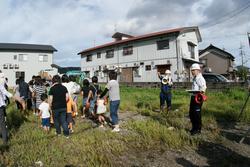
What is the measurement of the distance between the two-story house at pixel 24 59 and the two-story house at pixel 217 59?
2376 centimetres

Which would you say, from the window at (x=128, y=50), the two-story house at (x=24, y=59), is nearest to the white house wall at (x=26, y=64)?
the two-story house at (x=24, y=59)

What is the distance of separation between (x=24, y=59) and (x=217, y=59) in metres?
29.9

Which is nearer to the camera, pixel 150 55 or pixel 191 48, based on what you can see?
pixel 150 55

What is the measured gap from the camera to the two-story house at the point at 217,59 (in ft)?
124

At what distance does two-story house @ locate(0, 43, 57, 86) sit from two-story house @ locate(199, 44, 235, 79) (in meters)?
23.8

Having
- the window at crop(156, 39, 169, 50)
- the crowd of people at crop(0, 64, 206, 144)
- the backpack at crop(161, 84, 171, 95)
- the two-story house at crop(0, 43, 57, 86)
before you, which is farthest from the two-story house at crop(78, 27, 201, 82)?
the crowd of people at crop(0, 64, 206, 144)

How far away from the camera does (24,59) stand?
37.0 m

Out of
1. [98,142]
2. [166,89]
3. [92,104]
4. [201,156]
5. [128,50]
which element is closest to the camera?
[201,156]

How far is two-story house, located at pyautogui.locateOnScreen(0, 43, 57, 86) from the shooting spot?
35.8 meters

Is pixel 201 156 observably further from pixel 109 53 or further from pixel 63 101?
pixel 109 53

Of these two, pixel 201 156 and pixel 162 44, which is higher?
pixel 162 44

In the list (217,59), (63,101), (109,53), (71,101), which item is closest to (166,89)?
(71,101)

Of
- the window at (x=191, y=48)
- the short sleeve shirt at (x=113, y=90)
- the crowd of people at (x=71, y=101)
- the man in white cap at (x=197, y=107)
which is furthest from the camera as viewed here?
the window at (x=191, y=48)

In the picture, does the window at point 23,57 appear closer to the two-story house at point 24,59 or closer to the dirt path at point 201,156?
the two-story house at point 24,59
